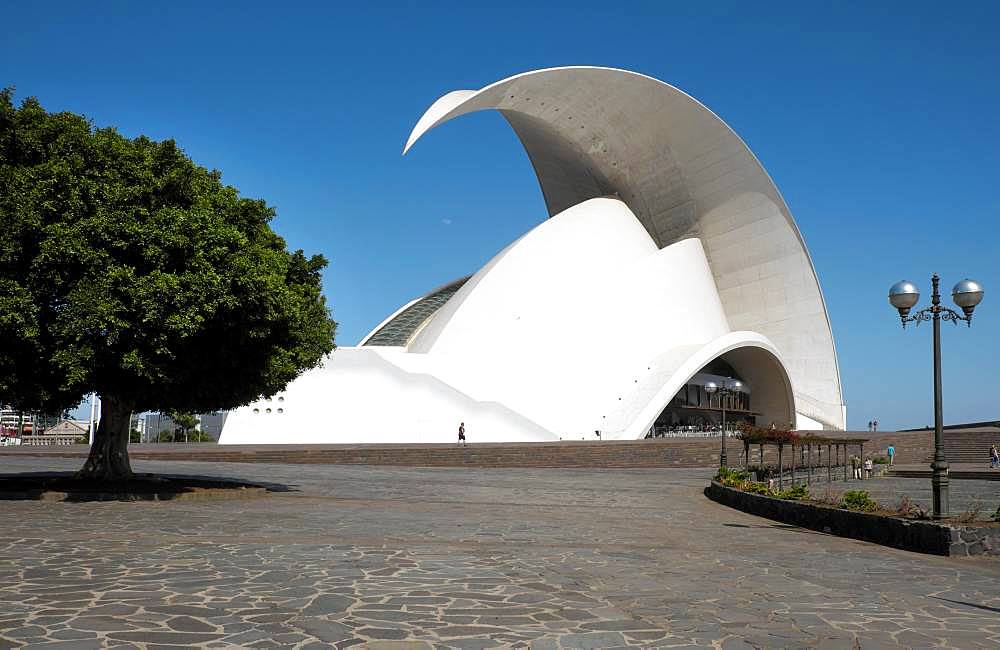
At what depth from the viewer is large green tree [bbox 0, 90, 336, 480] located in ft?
32.1

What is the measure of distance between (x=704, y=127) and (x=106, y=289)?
29.1 metres

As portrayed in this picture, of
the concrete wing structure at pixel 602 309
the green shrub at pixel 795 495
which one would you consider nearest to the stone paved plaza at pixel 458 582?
the green shrub at pixel 795 495

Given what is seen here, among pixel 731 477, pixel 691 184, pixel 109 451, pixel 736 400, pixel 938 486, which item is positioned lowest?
pixel 731 477

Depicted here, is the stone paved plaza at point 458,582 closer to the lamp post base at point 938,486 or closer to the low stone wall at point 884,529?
the low stone wall at point 884,529

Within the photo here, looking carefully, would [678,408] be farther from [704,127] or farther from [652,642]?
→ [652,642]

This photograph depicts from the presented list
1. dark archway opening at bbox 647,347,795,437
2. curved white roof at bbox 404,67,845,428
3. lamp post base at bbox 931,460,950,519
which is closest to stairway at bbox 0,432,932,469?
dark archway opening at bbox 647,347,795,437

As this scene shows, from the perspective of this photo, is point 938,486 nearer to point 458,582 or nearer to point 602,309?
point 458,582

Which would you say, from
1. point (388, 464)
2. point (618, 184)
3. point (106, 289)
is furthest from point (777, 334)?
point (106, 289)

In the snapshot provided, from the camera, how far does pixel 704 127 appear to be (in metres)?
34.4

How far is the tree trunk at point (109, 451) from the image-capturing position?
12.3m

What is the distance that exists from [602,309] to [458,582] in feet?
90.9

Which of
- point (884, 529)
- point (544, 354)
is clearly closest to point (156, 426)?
point (544, 354)

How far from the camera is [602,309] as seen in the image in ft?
107

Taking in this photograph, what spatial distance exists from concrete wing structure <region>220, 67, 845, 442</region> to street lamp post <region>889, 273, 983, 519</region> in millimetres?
19434
